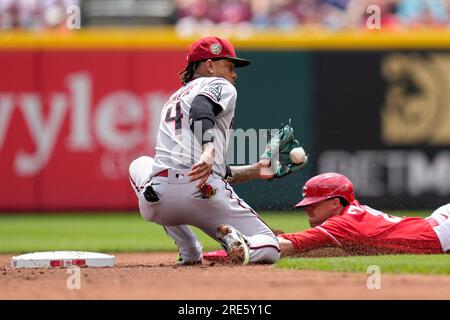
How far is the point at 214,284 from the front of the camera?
5223 mm

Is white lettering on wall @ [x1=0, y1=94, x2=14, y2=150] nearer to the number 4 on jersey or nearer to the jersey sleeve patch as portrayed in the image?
the number 4 on jersey

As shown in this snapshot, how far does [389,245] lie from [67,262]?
2075mm

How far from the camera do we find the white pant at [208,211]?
615 cm

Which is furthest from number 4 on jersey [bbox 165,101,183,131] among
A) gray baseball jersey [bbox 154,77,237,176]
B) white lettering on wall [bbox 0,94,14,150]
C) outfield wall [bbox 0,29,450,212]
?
white lettering on wall [bbox 0,94,14,150]

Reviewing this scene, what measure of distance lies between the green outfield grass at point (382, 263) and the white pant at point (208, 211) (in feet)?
0.55

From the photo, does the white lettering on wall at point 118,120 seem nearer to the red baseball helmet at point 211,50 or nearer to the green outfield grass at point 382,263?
the red baseball helmet at point 211,50

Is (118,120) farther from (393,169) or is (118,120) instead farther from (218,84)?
(218,84)

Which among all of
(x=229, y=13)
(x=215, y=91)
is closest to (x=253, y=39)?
(x=229, y=13)

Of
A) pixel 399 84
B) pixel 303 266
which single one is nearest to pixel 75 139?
pixel 399 84

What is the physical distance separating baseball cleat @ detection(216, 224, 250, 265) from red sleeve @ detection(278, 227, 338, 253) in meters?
0.45

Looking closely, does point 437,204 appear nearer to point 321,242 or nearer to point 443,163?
point 443,163

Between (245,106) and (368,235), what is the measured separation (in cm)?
734

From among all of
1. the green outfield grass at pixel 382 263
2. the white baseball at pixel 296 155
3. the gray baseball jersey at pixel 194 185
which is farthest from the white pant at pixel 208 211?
the white baseball at pixel 296 155

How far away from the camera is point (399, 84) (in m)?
13.8
